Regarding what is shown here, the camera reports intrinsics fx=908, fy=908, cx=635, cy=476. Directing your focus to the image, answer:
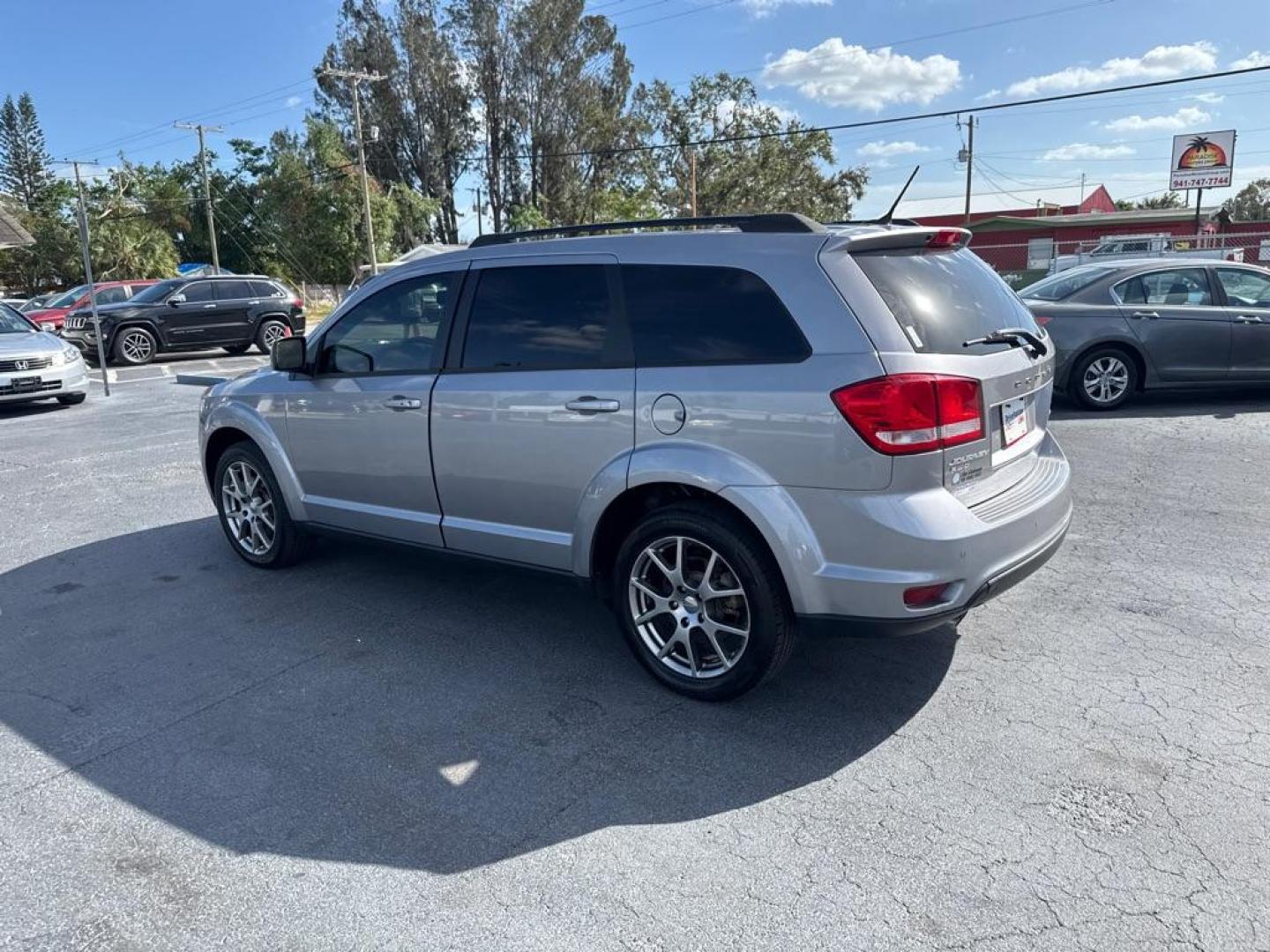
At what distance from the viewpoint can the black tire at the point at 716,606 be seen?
3330mm

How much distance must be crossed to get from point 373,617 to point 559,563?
49.4 inches

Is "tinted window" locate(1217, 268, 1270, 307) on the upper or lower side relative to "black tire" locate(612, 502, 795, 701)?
upper

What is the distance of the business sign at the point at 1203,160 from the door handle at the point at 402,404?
156ft

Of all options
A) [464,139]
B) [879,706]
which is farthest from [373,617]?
[464,139]

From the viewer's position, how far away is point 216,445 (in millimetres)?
5664

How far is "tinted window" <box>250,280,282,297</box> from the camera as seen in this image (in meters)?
19.5

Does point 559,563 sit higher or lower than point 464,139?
lower

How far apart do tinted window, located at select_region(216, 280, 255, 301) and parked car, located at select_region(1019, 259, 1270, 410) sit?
1606 cm

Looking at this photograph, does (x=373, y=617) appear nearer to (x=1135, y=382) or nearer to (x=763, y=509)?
(x=763, y=509)

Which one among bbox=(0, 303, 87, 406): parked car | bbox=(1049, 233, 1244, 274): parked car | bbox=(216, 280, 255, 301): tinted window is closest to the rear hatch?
bbox=(0, 303, 87, 406): parked car

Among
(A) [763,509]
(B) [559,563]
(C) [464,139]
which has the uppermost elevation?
(C) [464,139]

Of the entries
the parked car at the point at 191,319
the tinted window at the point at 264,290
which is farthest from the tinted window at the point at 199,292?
the tinted window at the point at 264,290

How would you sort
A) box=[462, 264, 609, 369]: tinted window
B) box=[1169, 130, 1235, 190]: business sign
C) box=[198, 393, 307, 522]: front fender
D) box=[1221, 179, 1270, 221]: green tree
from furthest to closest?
box=[1221, 179, 1270, 221]: green tree → box=[1169, 130, 1235, 190]: business sign → box=[198, 393, 307, 522]: front fender → box=[462, 264, 609, 369]: tinted window

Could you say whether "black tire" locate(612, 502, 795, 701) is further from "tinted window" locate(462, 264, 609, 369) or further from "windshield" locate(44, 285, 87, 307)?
"windshield" locate(44, 285, 87, 307)
